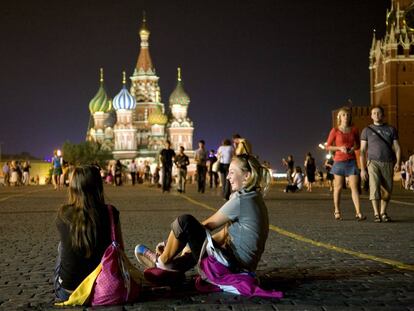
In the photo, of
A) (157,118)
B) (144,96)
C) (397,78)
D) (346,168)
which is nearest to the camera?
(346,168)

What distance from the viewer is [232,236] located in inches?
238

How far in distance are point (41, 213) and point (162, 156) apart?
988cm

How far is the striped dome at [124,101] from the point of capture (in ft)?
391

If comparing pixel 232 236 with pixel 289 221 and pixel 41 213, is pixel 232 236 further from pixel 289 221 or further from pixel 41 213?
pixel 41 213

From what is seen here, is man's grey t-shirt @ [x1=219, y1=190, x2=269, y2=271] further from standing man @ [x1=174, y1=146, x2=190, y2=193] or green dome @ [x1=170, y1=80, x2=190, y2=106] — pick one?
green dome @ [x1=170, y1=80, x2=190, y2=106]

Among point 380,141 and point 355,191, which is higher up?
point 380,141

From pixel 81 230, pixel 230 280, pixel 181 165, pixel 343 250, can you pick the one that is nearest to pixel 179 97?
pixel 181 165

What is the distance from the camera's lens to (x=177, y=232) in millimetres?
5980

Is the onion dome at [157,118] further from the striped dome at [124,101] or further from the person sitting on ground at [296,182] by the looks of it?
the person sitting on ground at [296,182]

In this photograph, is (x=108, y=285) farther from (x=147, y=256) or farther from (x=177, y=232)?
(x=147, y=256)

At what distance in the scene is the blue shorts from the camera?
1255 cm

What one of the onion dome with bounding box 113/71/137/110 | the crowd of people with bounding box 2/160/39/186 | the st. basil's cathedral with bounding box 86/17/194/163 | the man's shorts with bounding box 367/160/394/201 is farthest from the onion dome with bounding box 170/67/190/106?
the man's shorts with bounding box 367/160/394/201

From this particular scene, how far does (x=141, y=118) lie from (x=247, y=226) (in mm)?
119362

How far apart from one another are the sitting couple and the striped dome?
11359cm
